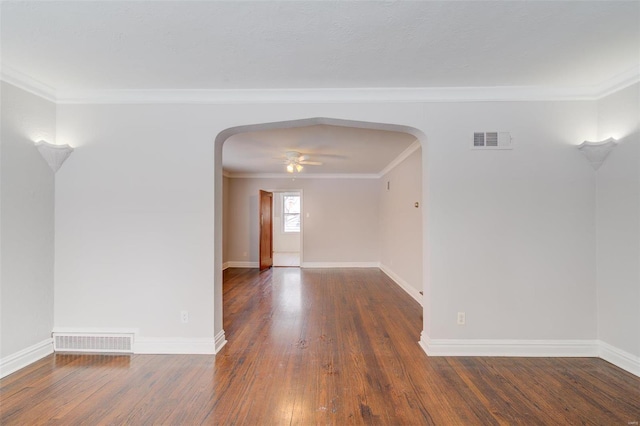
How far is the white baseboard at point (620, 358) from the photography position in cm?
235

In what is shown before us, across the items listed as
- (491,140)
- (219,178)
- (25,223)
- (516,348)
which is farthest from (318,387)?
(25,223)

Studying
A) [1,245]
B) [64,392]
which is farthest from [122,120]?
[64,392]

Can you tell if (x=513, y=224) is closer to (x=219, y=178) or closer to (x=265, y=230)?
(x=219, y=178)

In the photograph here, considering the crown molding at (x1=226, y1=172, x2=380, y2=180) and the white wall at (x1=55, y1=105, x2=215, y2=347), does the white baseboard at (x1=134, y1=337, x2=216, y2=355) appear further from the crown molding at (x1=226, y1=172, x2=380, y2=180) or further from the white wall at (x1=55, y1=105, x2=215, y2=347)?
the crown molding at (x1=226, y1=172, x2=380, y2=180)

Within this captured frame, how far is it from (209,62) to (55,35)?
955 millimetres

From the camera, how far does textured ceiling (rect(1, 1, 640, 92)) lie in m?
1.71

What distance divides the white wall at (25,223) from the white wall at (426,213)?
10 cm

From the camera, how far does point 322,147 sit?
4.58 metres

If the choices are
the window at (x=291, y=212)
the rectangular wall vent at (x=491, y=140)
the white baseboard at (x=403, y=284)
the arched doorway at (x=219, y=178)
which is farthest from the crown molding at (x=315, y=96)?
the window at (x=291, y=212)

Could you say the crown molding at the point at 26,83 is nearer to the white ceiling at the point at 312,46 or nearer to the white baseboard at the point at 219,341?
the white ceiling at the point at 312,46

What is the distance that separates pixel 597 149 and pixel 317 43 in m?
2.60

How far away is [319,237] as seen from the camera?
7336mm

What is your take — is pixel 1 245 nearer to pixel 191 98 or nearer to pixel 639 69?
pixel 191 98

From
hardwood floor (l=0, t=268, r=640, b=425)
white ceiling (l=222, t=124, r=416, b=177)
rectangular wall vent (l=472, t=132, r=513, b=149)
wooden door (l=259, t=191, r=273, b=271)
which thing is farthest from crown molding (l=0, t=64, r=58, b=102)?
wooden door (l=259, t=191, r=273, b=271)
